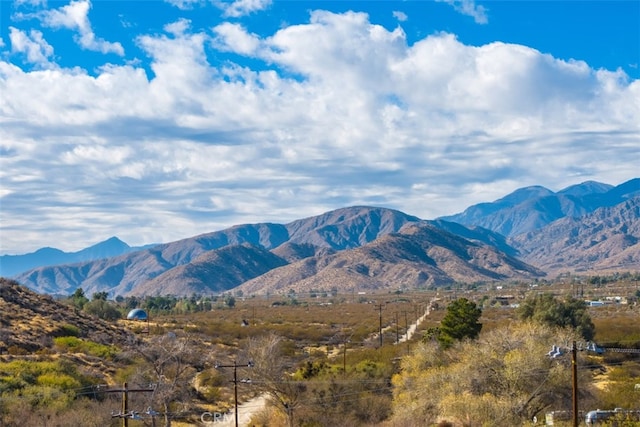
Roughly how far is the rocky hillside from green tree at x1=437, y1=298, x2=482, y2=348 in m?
32.7

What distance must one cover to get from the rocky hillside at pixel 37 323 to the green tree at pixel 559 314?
39478 millimetres

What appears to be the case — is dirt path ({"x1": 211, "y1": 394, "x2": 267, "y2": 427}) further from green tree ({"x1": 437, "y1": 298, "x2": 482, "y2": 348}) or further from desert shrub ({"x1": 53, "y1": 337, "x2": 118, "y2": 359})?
desert shrub ({"x1": 53, "y1": 337, "x2": 118, "y2": 359})

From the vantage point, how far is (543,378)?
134ft

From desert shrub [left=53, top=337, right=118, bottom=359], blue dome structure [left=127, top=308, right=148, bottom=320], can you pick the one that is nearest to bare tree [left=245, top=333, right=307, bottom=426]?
desert shrub [left=53, top=337, right=118, bottom=359]

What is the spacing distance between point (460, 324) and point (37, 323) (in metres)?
40.5

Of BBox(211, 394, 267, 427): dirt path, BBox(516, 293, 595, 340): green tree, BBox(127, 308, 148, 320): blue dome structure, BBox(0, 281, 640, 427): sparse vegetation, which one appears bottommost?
BBox(211, 394, 267, 427): dirt path

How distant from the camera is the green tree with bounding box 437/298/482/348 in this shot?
183 ft

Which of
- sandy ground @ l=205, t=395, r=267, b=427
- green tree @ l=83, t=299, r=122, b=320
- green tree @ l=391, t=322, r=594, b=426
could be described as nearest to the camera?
green tree @ l=391, t=322, r=594, b=426

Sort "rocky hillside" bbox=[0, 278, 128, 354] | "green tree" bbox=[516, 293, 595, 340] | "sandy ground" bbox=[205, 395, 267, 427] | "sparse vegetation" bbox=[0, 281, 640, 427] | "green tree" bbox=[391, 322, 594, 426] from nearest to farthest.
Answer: "green tree" bbox=[391, 322, 594, 426] < "sparse vegetation" bbox=[0, 281, 640, 427] < "sandy ground" bbox=[205, 395, 267, 427] < "rocky hillside" bbox=[0, 278, 128, 354] < "green tree" bbox=[516, 293, 595, 340]

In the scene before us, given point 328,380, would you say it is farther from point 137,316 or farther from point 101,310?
point 101,310

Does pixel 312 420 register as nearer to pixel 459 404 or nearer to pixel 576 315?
pixel 459 404

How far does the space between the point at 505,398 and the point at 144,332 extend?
54515mm

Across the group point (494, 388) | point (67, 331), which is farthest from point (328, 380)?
point (67, 331)

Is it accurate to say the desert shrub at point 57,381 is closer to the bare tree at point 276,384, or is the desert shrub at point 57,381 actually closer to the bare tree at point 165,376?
the bare tree at point 165,376
